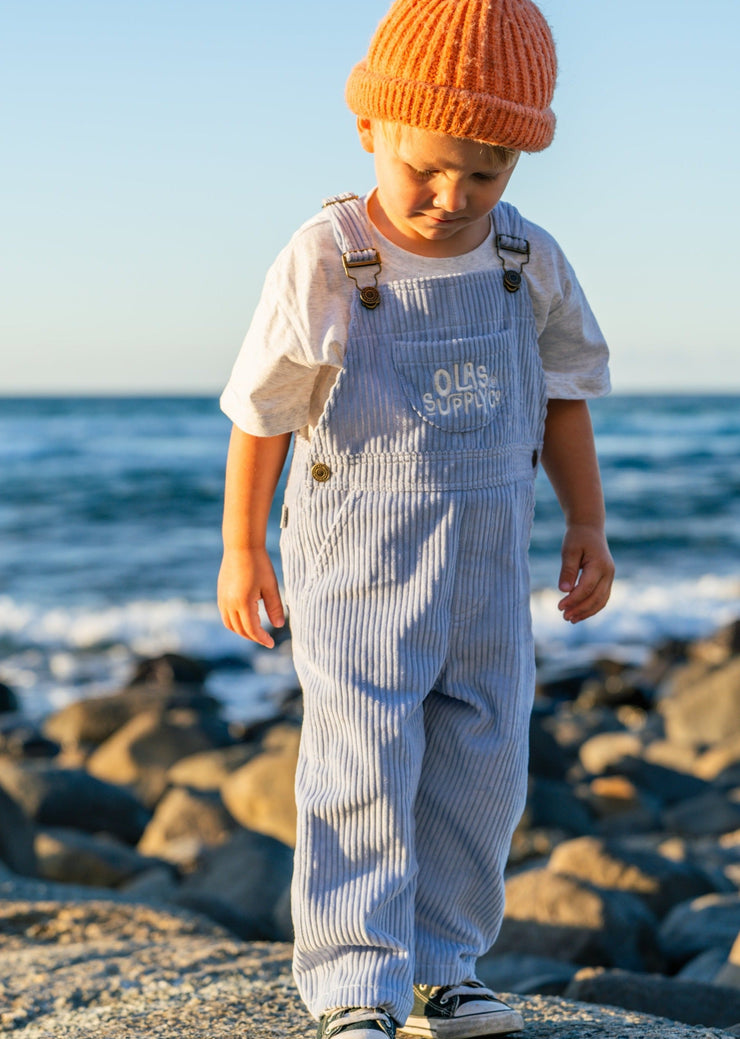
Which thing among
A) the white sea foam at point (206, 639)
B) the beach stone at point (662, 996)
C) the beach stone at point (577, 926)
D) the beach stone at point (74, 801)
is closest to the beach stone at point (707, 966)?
the beach stone at point (577, 926)

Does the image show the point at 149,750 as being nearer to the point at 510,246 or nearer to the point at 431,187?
the point at 510,246

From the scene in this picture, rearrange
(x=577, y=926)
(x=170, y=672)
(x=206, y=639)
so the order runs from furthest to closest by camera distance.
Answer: (x=206, y=639) → (x=170, y=672) → (x=577, y=926)

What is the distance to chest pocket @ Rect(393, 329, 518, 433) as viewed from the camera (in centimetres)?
203

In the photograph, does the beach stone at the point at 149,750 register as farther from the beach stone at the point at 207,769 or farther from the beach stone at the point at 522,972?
the beach stone at the point at 522,972

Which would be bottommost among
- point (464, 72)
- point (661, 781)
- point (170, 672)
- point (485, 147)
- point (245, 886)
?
point (170, 672)

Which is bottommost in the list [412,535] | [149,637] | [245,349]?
[149,637]

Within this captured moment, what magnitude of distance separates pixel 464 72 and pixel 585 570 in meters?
0.99

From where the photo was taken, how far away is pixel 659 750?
768cm

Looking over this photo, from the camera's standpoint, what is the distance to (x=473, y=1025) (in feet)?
7.05

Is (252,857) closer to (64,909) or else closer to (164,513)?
(64,909)

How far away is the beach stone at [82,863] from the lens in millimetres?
4711

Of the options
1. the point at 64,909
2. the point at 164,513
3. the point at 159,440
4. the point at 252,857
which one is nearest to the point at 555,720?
the point at 252,857

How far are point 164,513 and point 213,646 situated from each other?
8855 millimetres

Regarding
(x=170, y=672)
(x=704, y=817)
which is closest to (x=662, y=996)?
(x=704, y=817)
